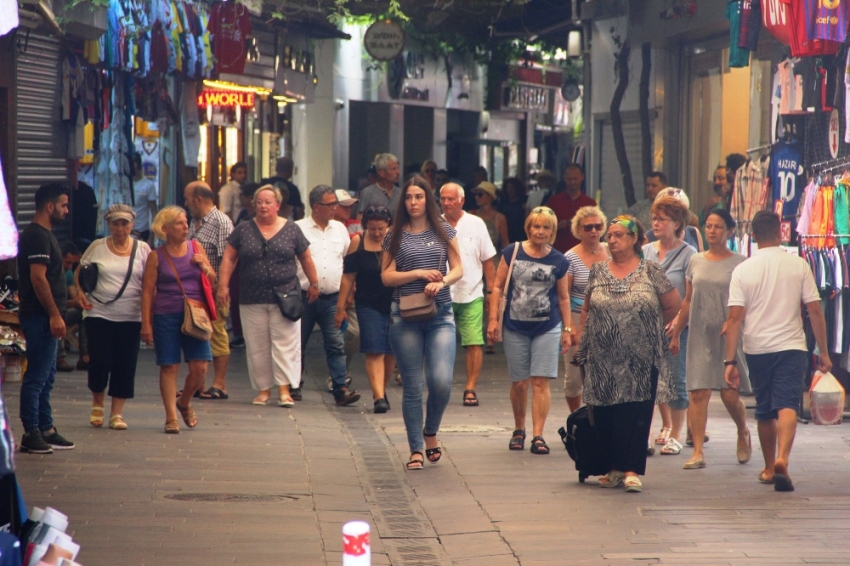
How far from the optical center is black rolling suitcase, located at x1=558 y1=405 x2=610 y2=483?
8.71 meters

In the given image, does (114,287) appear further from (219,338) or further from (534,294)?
(534,294)

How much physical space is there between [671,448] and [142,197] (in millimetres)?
10295

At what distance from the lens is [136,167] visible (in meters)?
18.1

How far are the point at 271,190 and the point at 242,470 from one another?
358 centimetres

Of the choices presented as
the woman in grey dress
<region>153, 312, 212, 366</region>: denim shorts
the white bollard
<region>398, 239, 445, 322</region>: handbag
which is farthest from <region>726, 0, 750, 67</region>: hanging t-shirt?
the white bollard

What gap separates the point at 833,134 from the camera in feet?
39.4

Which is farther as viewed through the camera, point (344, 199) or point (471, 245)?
point (344, 199)

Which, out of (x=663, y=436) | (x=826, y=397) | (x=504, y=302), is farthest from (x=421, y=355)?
(x=826, y=397)

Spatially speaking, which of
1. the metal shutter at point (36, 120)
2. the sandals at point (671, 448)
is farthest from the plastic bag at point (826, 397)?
the metal shutter at point (36, 120)

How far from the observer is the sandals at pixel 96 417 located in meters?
10.6

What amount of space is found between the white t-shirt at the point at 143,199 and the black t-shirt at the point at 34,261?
8.85 meters

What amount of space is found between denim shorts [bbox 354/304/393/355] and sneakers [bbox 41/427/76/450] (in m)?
2.92

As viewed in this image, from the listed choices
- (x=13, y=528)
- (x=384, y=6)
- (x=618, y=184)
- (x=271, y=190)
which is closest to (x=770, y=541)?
(x=13, y=528)

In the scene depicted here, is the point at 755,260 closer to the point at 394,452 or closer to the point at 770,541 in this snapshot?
the point at 770,541
